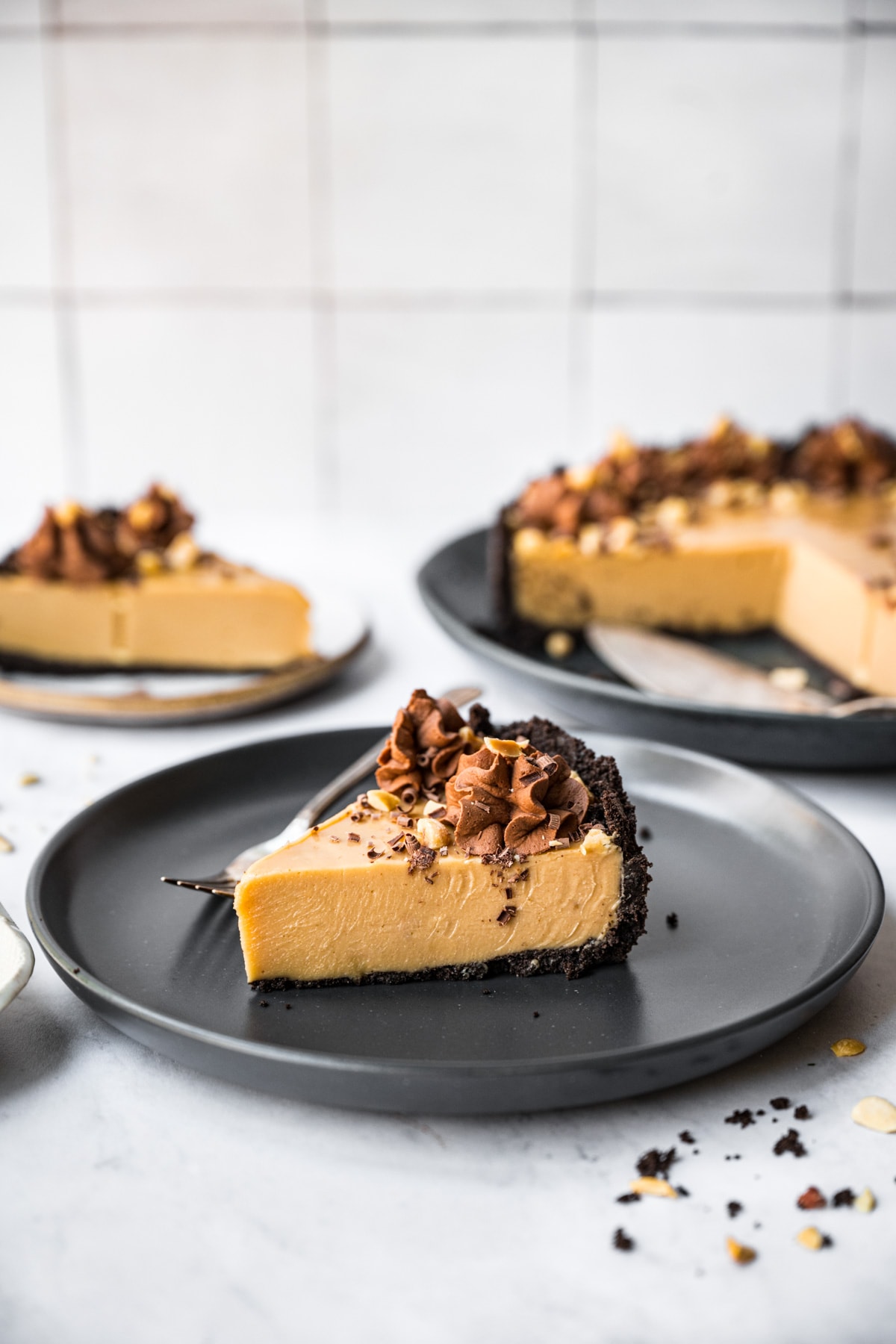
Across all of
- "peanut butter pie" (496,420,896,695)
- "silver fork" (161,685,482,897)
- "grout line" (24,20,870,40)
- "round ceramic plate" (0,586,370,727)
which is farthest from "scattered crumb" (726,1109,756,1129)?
"grout line" (24,20,870,40)

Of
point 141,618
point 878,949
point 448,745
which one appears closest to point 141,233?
point 141,618

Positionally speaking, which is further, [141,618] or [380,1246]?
[141,618]

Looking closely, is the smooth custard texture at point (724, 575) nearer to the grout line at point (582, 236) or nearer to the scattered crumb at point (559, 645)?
the scattered crumb at point (559, 645)

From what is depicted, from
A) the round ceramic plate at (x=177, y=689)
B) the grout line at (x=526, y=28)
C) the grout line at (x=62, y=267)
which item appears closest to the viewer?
the round ceramic plate at (x=177, y=689)

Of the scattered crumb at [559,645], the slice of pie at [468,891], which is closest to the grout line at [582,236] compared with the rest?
the scattered crumb at [559,645]

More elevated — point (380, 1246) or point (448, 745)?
point (448, 745)

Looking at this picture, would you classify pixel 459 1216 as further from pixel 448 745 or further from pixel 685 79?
pixel 685 79
